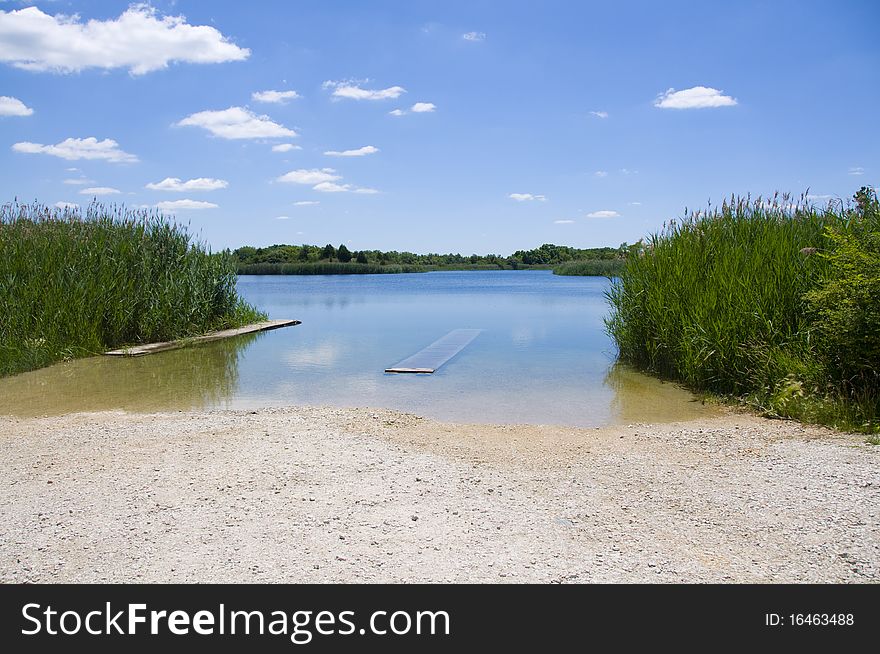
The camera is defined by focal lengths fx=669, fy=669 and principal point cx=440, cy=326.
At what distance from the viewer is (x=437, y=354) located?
42.8 feet

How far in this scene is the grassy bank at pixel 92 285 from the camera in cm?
1122

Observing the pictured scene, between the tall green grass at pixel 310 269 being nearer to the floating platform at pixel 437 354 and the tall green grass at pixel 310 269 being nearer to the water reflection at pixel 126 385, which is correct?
the floating platform at pixel 437 354

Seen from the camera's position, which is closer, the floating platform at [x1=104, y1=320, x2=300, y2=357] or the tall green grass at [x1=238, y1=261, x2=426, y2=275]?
the floating platform at [x1=104, y1=320, x2=300, y2=357]

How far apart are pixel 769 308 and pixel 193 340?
11066mm

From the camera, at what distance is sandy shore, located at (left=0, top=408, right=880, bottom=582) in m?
3.24

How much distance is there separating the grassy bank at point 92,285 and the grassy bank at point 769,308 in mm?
9205

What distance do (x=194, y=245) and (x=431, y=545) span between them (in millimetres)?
13510

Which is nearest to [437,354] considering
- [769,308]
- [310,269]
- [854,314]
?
[769,308]

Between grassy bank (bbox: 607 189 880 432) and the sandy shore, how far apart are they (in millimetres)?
967

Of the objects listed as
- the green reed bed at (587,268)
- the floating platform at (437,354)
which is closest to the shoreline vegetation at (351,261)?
the green reed bed at (587,268)

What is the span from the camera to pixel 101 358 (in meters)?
11.8

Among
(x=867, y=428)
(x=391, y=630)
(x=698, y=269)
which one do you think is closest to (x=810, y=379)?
(x=867, y=428)

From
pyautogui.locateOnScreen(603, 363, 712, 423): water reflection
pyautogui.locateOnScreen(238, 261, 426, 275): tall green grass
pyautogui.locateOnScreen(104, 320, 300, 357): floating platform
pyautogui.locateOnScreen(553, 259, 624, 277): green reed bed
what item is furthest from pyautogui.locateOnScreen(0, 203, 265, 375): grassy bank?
pyautogui.locateOnScreen(238, 261, 426, 275): tall green grass

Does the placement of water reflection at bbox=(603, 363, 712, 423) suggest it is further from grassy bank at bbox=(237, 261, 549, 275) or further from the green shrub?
grassy bank at bbox=(237, 261, 549, 275)
